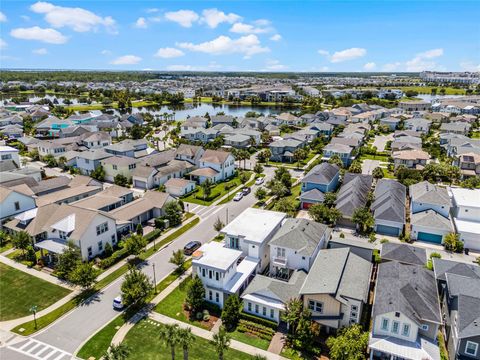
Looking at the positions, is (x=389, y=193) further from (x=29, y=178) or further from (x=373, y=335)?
(x=29, y=178)

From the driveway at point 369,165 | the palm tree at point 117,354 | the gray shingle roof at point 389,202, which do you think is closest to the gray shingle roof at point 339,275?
the gray shingle roof at point 389,202

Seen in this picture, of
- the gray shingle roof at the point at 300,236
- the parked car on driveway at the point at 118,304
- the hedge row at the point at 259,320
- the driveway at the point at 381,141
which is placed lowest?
the hedge row at the point at 259,320

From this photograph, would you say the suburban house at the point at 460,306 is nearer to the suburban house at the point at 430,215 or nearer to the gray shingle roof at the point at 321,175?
the suburban house at the point at 430,215

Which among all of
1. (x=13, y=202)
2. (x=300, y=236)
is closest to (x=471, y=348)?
(x=300, y=236)

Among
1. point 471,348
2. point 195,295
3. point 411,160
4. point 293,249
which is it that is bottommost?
point 471,348

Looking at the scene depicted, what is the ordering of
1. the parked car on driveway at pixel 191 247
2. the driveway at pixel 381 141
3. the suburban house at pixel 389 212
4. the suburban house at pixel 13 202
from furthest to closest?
the driveway at pixel 381 141
the suburban house at pixel 13 202
the suburban house at pixel 389 212
the parked car on driveway at pixel 191 247

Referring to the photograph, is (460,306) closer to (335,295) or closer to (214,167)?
(335,295)

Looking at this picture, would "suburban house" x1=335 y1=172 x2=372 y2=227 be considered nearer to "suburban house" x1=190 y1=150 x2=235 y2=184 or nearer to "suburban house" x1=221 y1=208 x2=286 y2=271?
"suburban house" x1=221 y1=208 x2=286 y2=271
